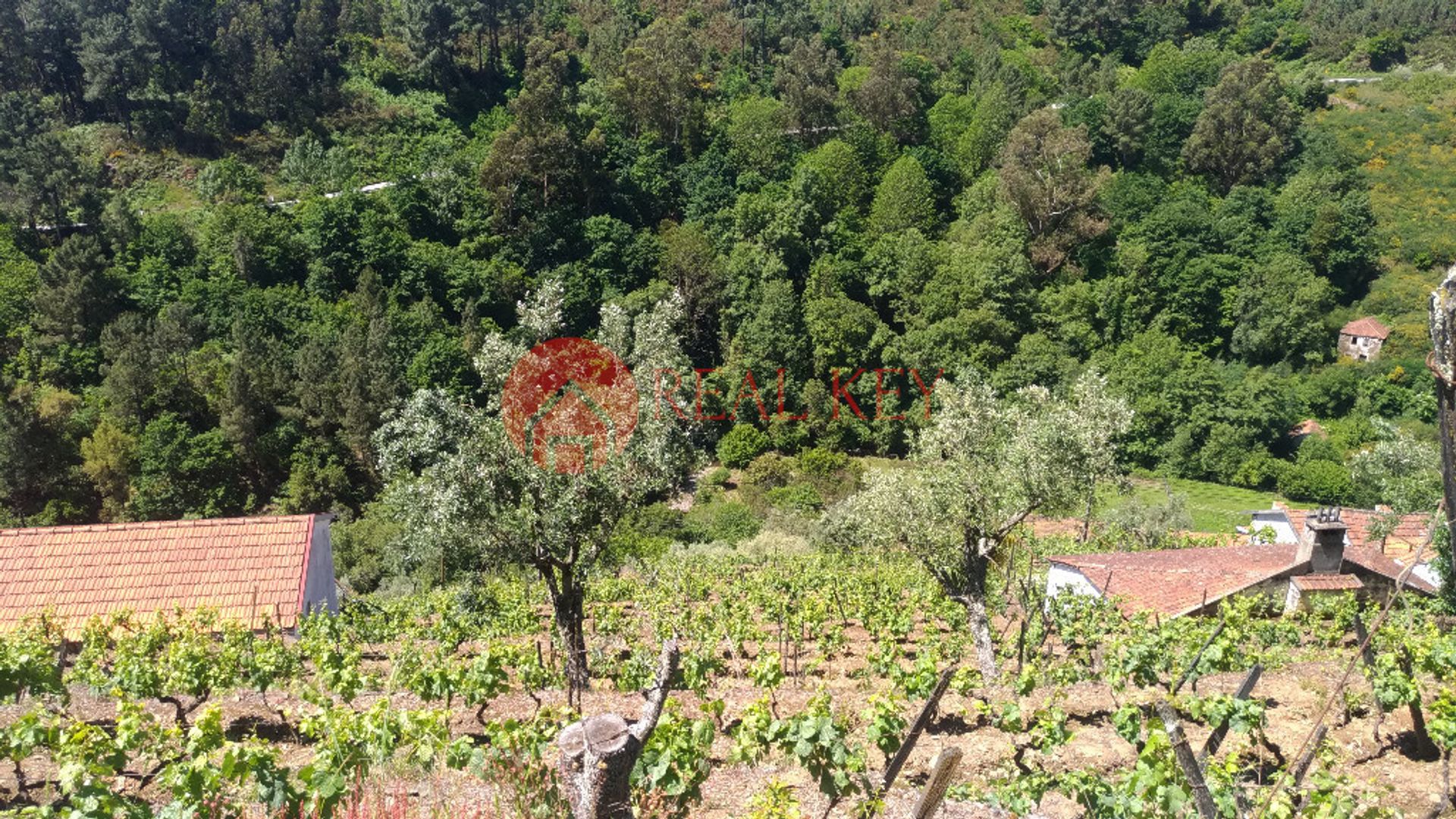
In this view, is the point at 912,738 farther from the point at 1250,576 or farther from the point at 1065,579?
the point at 1065,579

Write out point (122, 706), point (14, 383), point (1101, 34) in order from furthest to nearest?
point (1101, 34) → point (14, 383) → point (122, 706)

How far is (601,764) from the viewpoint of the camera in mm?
5223

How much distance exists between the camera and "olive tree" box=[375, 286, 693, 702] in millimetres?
12203

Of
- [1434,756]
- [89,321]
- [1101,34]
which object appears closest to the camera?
[1434,756]

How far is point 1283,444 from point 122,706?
44.9 meters

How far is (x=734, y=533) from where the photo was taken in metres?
33.6

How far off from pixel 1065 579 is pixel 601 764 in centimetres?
1719

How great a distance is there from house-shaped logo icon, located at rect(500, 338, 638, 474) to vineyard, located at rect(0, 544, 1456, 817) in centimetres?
270

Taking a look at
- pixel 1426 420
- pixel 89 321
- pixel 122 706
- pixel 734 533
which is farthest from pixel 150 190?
pixel 1426 420

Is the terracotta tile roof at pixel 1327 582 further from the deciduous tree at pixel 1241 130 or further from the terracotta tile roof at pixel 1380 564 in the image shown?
the deciduous tree at pixel 1241 130

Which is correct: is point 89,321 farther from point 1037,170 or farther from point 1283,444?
point 1283,444

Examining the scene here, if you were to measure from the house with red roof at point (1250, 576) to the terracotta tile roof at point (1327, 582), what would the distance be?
0.05 ft

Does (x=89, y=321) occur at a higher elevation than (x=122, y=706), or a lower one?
lower

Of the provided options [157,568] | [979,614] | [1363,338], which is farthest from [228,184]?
[1363,338]
